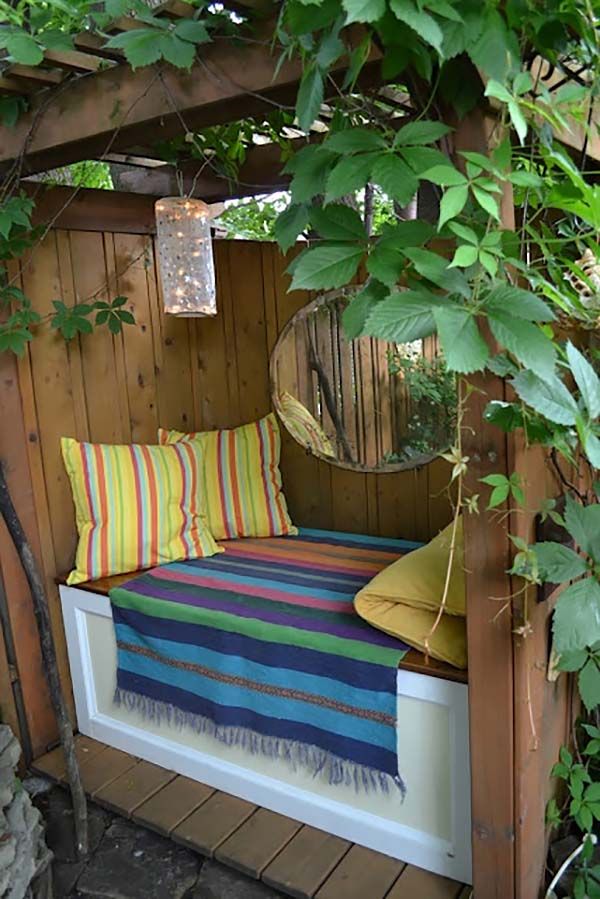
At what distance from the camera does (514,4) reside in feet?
3.22

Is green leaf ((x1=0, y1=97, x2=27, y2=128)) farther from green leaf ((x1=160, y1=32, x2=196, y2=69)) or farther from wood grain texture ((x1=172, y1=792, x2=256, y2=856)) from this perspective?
wood grain texture ((x1=172, y1=792, x2=256, y2=856))

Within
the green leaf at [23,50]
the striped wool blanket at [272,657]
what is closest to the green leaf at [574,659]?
the striped wool blanket at [272,657]

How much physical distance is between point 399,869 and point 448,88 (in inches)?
64.7

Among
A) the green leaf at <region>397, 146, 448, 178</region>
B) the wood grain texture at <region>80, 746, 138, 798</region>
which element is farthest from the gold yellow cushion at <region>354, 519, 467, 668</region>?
the wood grain texture at <region>80, 746, 138, 798</region>

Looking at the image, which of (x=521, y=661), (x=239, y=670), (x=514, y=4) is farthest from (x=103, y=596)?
(x=514, y=4)

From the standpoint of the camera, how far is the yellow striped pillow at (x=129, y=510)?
2246 mm

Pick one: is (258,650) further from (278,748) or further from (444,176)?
(444,176)

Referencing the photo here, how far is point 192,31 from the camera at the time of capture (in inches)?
48.8

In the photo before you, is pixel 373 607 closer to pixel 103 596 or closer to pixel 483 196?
pixel 103 596

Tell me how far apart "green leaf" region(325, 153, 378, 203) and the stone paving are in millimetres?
1570

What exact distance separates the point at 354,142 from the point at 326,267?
0.57 feet

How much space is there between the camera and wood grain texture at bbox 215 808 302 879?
1.74 m

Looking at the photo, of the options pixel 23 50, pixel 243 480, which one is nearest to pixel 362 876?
pixel 243 480

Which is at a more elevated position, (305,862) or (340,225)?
(340,225)
